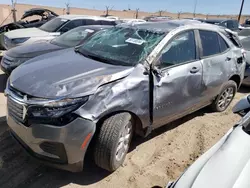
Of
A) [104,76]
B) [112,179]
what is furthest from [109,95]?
[112,179]

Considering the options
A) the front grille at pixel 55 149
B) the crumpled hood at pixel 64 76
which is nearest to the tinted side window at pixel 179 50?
the crumpled hood at pixel 64 76

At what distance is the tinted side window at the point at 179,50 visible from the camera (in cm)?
329

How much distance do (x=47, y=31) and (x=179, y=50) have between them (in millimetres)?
5728

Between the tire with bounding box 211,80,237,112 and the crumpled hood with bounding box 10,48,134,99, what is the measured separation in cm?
236

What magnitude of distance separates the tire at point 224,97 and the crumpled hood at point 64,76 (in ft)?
7.73

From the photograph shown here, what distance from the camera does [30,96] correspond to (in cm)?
254

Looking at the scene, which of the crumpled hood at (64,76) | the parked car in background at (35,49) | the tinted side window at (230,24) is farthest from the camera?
the tinted side window at (230,24)

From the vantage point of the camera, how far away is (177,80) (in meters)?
3.38

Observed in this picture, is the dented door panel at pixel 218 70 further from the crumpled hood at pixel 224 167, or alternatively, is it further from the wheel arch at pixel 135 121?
the crumpled hood at pixel 224 167

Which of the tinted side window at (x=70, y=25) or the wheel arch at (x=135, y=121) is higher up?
the tinted side window at (x=70, y=25)

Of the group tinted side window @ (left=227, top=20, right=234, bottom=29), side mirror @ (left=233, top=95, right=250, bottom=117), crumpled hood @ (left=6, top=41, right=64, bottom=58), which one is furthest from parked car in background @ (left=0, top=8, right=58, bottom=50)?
tinted side window @ (left=227, top=20, right=234, bottom=29)

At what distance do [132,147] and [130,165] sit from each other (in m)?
0.41

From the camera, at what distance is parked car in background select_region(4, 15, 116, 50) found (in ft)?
23.7

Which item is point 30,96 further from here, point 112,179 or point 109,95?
point 112,179
